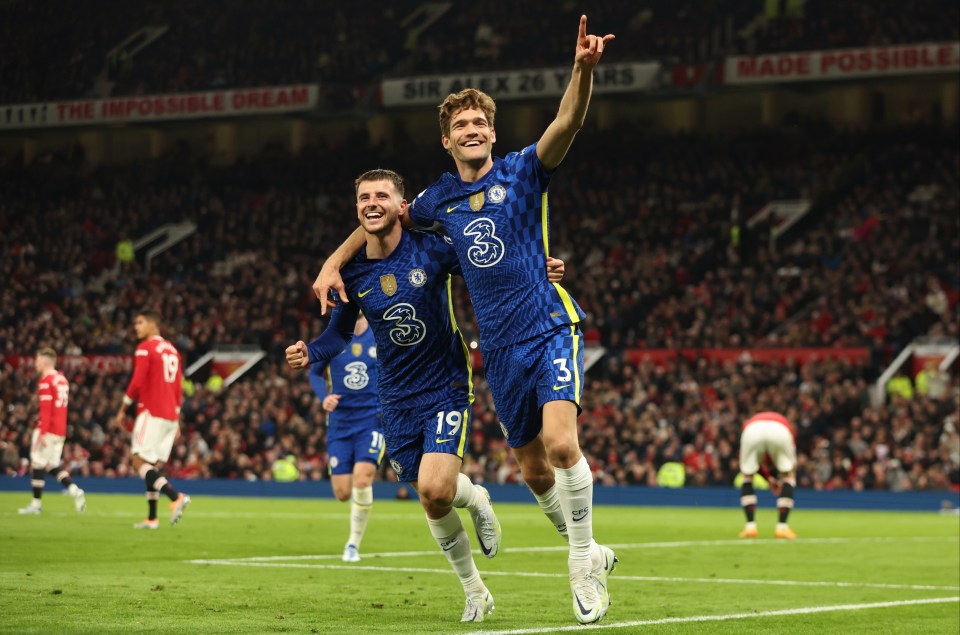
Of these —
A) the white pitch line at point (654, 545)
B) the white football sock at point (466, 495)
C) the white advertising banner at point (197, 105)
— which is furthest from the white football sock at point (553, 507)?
the white advertising banner at point (197, 105)

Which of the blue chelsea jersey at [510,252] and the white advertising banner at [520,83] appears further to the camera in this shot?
the white advertising banner at [520,83]

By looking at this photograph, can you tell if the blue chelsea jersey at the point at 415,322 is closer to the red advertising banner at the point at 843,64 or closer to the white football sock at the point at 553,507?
the white football sock at the point at 553,507

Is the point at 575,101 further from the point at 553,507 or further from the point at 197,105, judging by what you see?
the point at 197,105

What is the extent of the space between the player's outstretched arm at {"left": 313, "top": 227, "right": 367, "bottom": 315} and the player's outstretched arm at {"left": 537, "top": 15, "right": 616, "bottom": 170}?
1.30 metres

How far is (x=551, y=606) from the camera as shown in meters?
9.29

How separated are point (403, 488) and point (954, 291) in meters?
13.5

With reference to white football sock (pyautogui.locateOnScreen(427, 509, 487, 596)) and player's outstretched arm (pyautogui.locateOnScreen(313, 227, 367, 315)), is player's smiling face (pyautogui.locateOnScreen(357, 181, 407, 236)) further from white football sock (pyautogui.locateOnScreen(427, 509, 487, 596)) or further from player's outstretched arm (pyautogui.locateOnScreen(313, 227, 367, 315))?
white football sock (pyautogui.locateOnScreen(427, 509, 487, 596))

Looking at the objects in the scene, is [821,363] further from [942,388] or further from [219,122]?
[219,122]

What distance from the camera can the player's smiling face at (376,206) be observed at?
331 inches

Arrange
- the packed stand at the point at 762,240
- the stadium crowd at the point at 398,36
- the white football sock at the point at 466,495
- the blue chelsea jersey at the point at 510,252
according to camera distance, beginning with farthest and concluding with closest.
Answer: the stadium crowd at the point at 398,36 → the packed stand at the point at 762,240 → the white football sock at the point at 466,495 → the blue chelsea jersey at the point at 510,252

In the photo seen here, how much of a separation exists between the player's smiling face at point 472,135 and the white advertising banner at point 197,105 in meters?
36.6

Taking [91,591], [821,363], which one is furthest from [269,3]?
[91,591]

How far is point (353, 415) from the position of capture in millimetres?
14484

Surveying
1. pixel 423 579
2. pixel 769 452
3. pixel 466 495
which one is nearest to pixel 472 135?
pixel 466 495
